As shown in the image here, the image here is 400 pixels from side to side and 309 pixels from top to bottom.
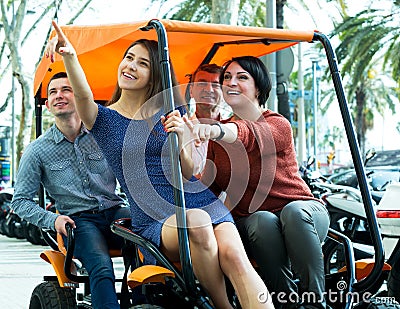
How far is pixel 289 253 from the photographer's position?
464 centimetres

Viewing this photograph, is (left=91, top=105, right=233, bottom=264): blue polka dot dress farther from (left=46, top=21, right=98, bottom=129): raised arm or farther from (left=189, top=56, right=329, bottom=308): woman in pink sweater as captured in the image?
(left=189, top=56, right=329, bottom=308): woman in pink sweater

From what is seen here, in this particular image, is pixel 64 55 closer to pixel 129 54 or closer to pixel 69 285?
pixel 129 54

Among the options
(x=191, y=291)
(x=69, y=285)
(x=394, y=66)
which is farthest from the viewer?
(x=394, y=66)

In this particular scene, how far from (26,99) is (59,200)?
20.3m

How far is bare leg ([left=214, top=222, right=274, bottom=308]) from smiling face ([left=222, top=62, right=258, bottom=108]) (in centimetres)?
93

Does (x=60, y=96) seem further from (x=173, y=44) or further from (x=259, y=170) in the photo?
(x=259, y=170)

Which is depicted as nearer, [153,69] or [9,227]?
[153,69]

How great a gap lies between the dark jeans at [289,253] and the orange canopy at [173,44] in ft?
3.42

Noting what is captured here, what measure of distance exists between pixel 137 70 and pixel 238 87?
2.12 ft

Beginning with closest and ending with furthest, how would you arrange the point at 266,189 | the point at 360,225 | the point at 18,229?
the point at 266,189 → the point at 360,225 → the point at 18,229

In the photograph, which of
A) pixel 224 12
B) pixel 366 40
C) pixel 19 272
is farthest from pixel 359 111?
pixel 19 272

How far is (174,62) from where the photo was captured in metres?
5.82

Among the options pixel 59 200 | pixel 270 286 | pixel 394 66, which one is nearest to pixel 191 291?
pixel 270 286

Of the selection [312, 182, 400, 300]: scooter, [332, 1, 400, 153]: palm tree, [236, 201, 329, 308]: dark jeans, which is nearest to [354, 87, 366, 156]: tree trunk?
[332, 1, 400, 153]: palm tree
